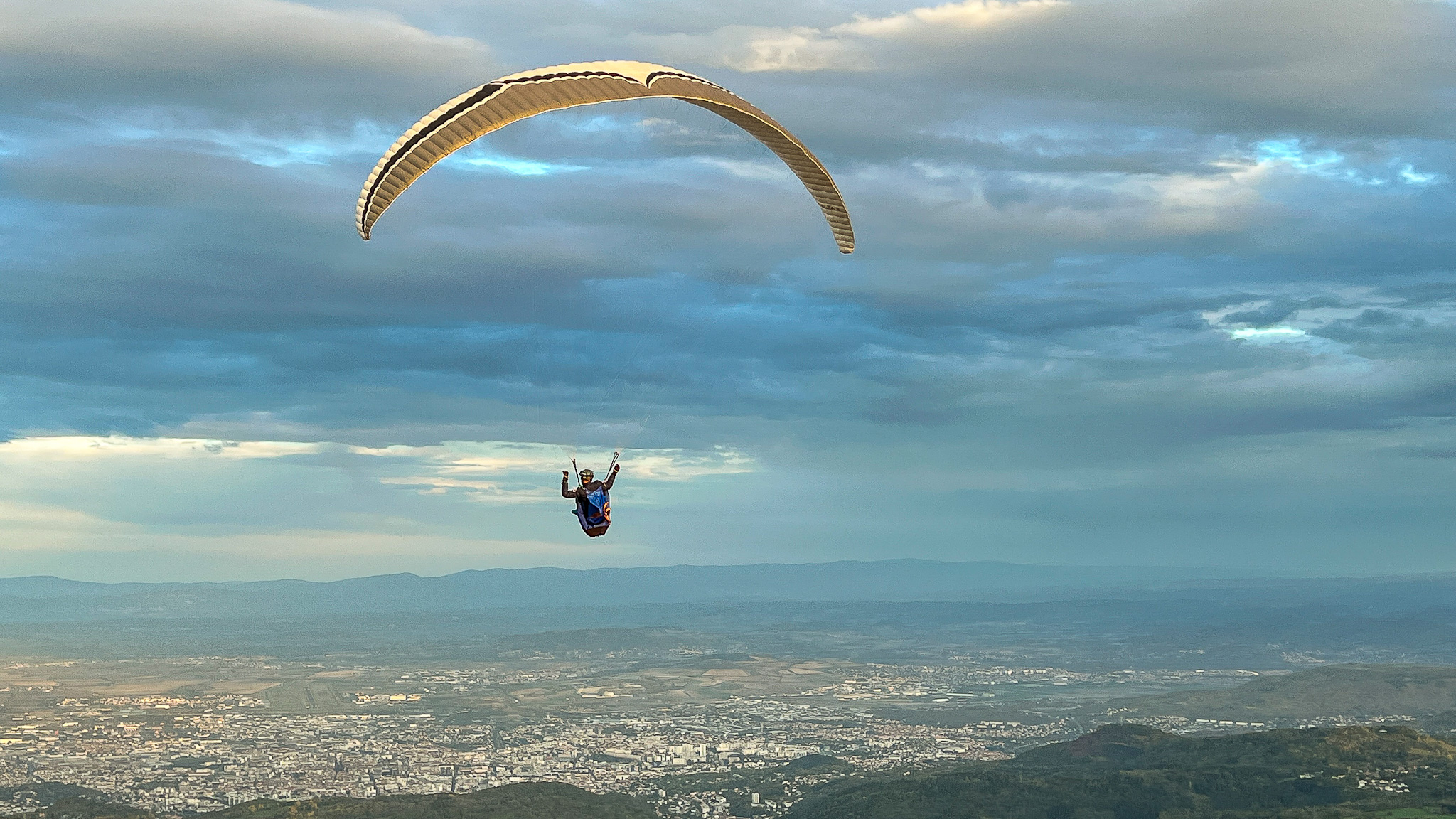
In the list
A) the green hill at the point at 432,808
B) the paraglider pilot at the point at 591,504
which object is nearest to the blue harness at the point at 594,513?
the paraglider pilot at the point at 591,504

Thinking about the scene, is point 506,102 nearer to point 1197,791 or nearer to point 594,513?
point 594,513

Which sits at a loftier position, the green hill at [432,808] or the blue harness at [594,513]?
the blue harness at [594,513]

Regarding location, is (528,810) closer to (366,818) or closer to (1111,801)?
(366,818)

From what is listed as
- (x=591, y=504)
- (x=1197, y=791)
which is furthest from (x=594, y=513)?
(x=1197, y=791)

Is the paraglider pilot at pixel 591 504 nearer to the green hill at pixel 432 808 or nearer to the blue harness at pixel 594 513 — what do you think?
the blue harness at pixel 594 513

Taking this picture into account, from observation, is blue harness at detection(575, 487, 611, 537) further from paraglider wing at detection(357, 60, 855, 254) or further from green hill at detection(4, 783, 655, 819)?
green hill at detection(4, 783, 655, 819)

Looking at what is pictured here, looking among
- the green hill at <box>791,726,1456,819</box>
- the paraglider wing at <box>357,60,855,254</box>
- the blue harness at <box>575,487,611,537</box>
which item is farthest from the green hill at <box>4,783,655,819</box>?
the paraglider wing at <box>357,60,855,254</box>

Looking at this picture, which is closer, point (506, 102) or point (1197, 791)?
point (506, 102)

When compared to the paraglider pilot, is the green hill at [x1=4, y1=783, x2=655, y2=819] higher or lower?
lower

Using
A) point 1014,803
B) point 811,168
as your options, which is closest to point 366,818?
point 1014,803
